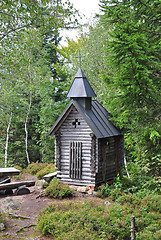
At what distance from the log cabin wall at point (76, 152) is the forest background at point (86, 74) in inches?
70.8

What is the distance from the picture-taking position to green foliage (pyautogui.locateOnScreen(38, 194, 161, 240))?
716 centimetres

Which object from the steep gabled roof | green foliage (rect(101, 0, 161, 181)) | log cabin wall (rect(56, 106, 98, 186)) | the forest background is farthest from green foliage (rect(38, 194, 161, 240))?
the steep gabled roof

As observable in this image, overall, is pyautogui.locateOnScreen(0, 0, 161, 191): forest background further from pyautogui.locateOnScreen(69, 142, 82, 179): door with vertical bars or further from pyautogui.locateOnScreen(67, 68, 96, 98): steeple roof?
pyautogui.locateOnScreen(69, 142, 82, 179): door with vertical bars

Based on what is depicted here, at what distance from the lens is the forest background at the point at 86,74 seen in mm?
8438

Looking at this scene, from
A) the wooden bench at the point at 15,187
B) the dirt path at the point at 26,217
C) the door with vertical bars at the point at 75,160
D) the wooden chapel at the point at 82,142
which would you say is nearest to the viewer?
the dirt path at the point at 26,217

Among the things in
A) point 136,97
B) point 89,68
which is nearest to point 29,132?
point 89,68

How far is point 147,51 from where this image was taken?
338 inches

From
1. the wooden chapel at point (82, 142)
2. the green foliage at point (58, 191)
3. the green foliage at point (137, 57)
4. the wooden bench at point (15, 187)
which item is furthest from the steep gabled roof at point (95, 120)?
the wooden bench at point (15, 187)

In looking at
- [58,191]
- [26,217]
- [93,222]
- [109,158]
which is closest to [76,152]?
[109,158]

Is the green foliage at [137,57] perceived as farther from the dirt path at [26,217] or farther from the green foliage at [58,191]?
the dirt path at [26,217]

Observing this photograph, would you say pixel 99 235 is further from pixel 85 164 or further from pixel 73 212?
pixel 85 164

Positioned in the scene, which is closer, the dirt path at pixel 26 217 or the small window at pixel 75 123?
the dirt path at pixel 26 217

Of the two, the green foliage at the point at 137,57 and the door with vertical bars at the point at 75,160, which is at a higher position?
the green foliage at the point at 137,57

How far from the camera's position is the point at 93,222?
302 inches
